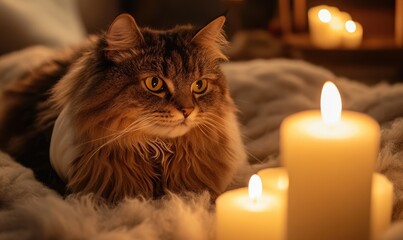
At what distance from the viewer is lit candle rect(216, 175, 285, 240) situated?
2.96ft

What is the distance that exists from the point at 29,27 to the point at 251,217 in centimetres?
160

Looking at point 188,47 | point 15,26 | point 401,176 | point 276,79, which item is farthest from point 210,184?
point 15,26

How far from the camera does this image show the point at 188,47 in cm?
124

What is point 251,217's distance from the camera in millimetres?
898

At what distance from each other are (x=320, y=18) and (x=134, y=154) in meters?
1.89

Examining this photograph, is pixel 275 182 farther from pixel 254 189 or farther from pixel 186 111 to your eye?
pixel 186 111

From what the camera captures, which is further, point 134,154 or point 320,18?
point 320,18

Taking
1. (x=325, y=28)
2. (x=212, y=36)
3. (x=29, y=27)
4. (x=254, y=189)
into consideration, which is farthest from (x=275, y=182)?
(x=325, y=28)

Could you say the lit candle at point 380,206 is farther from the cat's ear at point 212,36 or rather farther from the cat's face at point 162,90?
the cat's ear at point 212,36

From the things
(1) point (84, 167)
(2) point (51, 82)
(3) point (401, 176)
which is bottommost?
(3) point (401, 176)

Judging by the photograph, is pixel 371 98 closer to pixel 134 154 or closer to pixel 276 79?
pixel 276 79

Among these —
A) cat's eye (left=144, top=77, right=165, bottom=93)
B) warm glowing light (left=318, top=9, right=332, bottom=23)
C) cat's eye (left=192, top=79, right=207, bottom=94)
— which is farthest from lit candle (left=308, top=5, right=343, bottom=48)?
cat's eye (left=144, top=77, right=165, bottom=93)

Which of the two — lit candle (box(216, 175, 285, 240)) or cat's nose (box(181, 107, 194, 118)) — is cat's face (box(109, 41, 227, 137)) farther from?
lit candle (box(216, 175, 285, 240))

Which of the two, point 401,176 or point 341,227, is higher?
point 341,227
